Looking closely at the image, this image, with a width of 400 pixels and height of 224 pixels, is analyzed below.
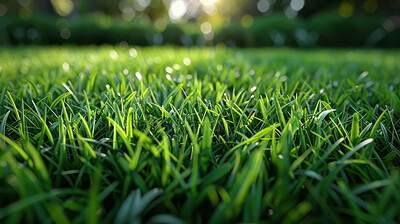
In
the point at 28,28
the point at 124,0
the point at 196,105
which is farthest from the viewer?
the point at 124,0

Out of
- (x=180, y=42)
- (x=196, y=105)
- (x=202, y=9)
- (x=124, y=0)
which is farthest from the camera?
(x=202, y=9)

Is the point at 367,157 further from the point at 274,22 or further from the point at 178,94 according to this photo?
the point at 274,22

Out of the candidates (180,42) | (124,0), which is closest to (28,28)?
(180,42)

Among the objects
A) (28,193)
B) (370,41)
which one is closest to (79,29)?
(28,193)

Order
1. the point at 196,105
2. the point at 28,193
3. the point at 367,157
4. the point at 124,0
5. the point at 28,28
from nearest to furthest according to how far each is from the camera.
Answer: the point at 28,193
the point at 367,157
the point at 196,105
the point at 28,28
the point at 124,0

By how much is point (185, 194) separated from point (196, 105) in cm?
46

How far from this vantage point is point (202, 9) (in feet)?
102

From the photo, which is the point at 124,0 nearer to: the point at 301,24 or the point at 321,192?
the point at 301,24

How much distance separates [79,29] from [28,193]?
579 centimetres

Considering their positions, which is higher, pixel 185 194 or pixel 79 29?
pixel 79 29

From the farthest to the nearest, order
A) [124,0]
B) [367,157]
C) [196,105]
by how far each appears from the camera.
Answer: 1. [124,0]
2. [196,105]
3. [367,157]

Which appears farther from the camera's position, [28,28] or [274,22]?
[274,22]

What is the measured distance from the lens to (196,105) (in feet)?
3.02

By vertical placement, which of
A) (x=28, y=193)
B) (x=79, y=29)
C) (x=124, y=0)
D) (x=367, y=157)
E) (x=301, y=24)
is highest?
(x=124, y=0)
